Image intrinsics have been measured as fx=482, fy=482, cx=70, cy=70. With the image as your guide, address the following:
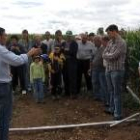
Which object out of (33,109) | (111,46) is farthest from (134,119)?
(33,109)

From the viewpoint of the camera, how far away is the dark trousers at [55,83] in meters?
14.1

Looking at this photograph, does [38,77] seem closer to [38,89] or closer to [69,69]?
[38,89]

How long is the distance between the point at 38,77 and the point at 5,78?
5.83m

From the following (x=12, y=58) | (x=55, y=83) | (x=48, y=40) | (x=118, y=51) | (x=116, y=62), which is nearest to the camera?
(x=12, y=58)

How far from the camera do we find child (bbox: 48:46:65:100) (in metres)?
13.8

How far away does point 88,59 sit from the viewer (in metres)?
14.2

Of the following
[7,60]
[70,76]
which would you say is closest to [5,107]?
[7,60]

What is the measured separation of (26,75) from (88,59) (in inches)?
84.3

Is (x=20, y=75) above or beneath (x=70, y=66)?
beneath

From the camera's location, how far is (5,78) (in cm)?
790

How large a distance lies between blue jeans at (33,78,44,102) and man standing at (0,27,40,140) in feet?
18.1

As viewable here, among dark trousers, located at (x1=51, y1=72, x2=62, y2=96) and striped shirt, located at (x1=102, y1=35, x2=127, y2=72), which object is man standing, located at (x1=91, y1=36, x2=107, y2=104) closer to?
dark trousers, located at (x1=51, y1=72, x2=62, y2=96)

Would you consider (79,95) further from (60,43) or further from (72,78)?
(60,43)

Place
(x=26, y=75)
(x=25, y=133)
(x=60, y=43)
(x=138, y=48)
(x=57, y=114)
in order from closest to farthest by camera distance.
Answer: (x=25, y=133) < (x=57, y=114) < (x=138, y=48) < (x=60, y=43) < (x=26, y=75)
